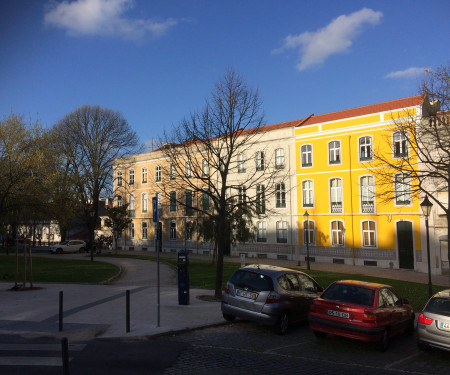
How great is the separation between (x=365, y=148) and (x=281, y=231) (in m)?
9.90

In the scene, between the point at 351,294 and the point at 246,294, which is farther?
the point at 246,294

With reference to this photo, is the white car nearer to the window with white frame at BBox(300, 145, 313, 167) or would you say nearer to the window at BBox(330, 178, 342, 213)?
the window with white frame at BBox(300, 145, 313, 167)

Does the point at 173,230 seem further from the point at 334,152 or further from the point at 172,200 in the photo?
the point at 172,200

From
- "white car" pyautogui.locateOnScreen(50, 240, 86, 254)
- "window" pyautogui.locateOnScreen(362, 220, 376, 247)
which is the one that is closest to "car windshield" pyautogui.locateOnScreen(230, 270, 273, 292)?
"window" pyautogui.locateOnScreen(362, 220, 376, 247)

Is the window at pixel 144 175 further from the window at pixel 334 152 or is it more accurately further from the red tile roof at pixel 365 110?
the window at pixel 334 152

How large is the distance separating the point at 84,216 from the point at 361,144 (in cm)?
2811

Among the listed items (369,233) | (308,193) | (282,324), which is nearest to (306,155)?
(308,193)

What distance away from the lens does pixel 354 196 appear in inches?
1213

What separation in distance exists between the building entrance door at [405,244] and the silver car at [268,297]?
67.1 ft

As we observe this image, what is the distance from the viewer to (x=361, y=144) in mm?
30703

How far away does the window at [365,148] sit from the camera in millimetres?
30225

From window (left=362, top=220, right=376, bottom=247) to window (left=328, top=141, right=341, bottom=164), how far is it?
5.42 metres

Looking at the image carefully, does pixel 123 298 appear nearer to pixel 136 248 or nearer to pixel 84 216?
pixel 84 216

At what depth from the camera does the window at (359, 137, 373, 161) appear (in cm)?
3023
